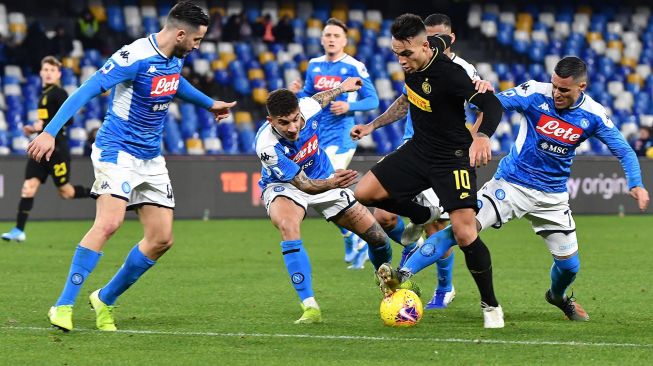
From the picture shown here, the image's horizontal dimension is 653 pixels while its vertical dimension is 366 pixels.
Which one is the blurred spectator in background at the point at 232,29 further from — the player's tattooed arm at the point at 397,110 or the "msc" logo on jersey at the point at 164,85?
the "msc" logo on jersey at the point at 164,85

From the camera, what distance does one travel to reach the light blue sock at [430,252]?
8.50 m

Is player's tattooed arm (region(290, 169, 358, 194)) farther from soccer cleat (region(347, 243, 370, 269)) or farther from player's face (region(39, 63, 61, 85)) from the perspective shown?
player's face (region(39, 63, 61, 85))

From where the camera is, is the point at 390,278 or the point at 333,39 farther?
the point at 333,39

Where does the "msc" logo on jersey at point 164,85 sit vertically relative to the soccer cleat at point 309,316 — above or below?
above

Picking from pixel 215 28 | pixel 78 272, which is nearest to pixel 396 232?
pixel 78 272

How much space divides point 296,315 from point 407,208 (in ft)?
3.80

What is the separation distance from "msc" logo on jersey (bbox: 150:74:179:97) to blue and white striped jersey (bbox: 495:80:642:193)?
2.32 m

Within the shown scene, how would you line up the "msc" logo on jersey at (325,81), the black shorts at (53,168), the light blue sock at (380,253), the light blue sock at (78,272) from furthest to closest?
the black shorts at (53,168) < the "msc" logo on jersey at (325,81) < the light blue sock at (380,253) < the light blue sock at (78,272)

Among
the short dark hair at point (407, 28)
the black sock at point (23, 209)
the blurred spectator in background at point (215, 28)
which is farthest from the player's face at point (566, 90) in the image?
the blurred spectator in background at point (215, 28)

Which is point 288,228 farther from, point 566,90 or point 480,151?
point 566,90

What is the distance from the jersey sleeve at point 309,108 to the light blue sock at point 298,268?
39.1 inches

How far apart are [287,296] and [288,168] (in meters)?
1.99

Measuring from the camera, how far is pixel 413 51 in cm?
823

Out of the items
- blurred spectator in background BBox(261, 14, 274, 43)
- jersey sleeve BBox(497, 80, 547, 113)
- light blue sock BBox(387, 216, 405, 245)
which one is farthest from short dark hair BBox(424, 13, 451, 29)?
blurred spectator in background BBox(261, 14, 274, 43)
